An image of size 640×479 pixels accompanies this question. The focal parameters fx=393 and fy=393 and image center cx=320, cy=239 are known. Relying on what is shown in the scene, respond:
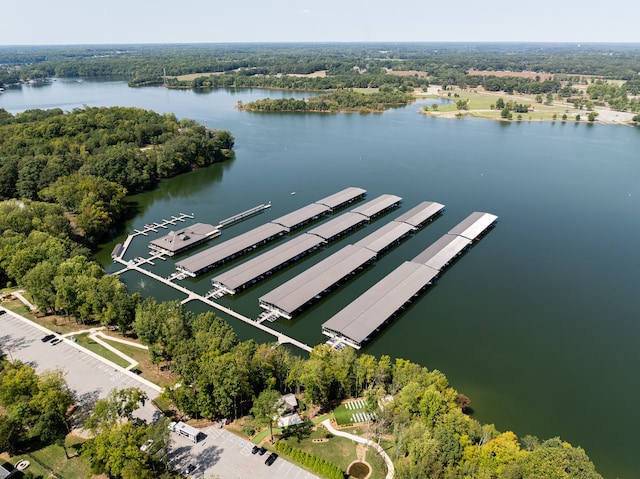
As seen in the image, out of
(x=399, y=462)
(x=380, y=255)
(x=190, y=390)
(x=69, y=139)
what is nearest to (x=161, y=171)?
(x=69, y=139)

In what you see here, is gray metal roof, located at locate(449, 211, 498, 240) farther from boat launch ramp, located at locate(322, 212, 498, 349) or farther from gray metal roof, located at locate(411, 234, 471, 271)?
gray metal roof, located at locate(411, 234, 471, 271)

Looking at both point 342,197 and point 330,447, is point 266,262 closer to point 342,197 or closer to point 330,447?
point 342,197

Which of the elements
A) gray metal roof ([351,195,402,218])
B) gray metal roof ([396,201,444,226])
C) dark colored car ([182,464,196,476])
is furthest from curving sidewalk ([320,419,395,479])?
gray metal roof ([351,195,402,218])

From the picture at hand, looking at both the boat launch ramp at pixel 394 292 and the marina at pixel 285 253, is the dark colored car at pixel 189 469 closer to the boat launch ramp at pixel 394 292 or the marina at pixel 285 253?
the boat launch ramp at pixel 394 292

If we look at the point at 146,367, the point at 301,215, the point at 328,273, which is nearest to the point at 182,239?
the point at 301,215

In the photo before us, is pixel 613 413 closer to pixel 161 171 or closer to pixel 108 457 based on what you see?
pixel 108 457

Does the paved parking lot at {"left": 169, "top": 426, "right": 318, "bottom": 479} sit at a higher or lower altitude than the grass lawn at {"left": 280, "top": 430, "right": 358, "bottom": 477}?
higher
